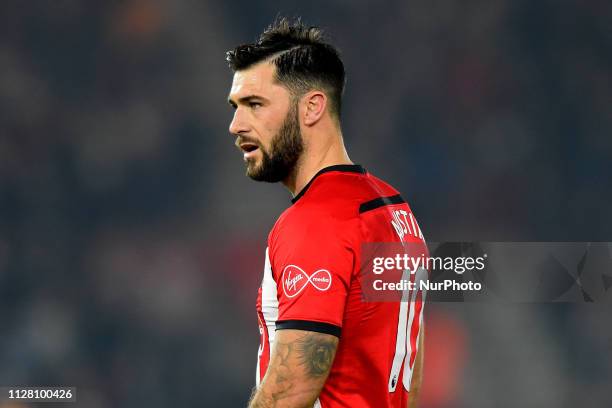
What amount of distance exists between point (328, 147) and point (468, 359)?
3.04 metres

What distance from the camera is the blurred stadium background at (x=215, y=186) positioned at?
4418mm

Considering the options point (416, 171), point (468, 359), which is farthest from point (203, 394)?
point (416, 171)

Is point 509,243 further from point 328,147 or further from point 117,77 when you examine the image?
point 328,147

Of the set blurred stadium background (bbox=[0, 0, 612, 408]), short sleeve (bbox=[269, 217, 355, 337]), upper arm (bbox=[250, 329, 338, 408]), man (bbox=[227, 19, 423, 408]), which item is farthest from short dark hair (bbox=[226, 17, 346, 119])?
blurred stadium background (bbox=[0, 0, 612, 408])

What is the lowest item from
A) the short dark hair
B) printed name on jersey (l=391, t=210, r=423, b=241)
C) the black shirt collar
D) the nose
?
printed name on jersey (l=391, t=210, r=423, b=241)

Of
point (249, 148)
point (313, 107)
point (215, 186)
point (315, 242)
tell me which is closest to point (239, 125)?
point (249, 148)

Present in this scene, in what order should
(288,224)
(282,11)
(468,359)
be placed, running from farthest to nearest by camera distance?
(282,11) → (468,359) → (288,224)

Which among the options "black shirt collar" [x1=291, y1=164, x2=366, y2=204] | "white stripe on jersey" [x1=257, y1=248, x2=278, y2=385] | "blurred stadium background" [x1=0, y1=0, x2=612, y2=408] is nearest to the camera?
"white stripe on jersey" [x1=257, y1=248, x2=278, y2=385]

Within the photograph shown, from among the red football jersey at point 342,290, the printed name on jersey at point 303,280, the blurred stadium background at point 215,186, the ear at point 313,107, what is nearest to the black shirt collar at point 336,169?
the red football jersey at point 342,290

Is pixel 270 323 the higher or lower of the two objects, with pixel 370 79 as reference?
lower

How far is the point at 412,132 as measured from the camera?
4.59 metres

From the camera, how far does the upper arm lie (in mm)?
1364

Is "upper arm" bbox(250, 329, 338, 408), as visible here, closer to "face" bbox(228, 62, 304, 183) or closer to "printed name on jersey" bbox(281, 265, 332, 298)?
"printed name on jersey" bbox(281, 265, 332, 298)

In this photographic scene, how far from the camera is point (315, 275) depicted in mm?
1372
